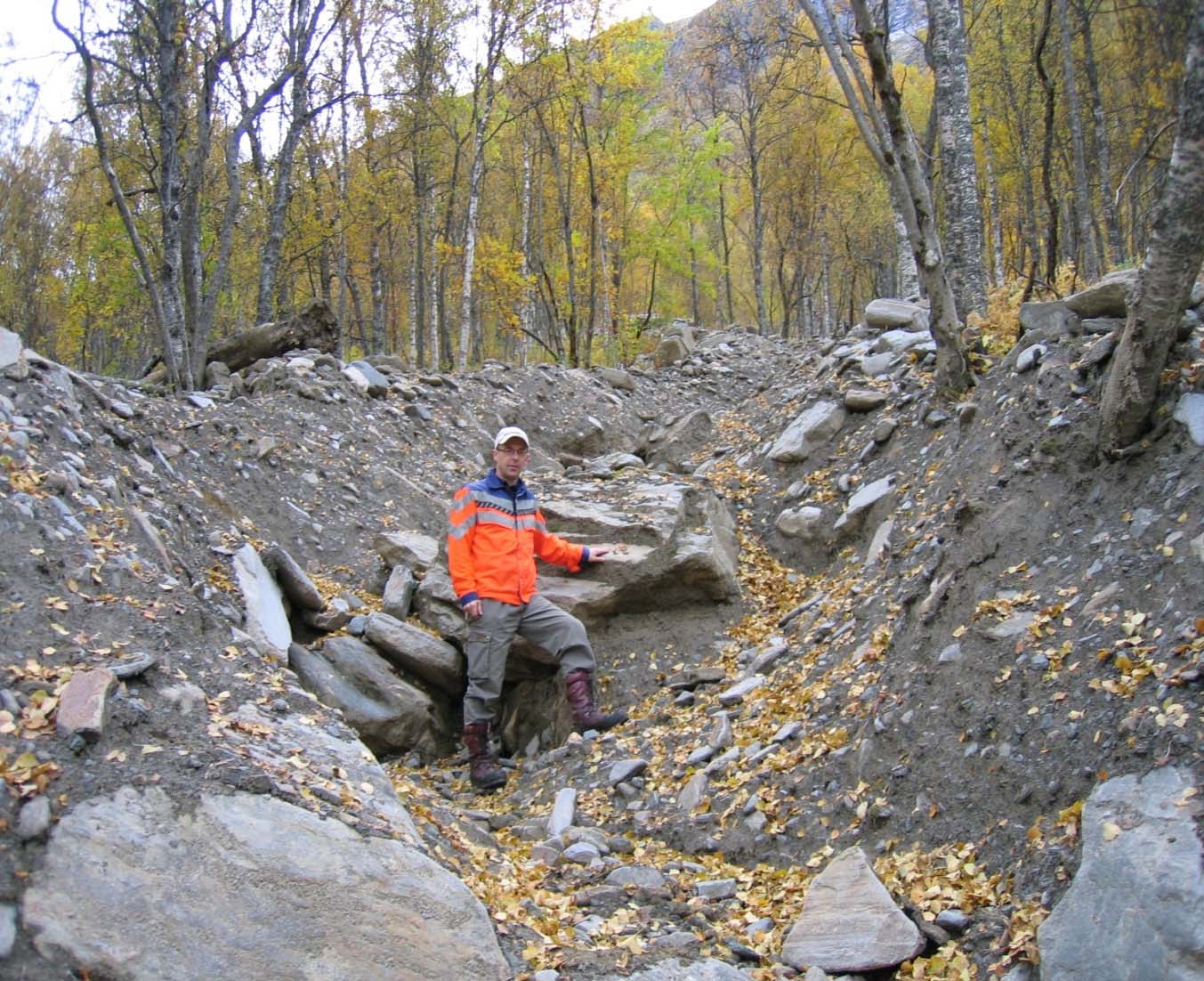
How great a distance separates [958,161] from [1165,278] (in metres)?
5.58

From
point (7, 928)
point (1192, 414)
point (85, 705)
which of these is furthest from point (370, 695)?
point (1192, 414)

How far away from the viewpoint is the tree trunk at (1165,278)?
3.59 m

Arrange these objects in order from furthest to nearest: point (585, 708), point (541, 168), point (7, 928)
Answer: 1. point (541, 168)
2. point (585, 708)
3. point (7, 928)

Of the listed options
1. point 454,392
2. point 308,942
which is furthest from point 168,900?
point 454,392

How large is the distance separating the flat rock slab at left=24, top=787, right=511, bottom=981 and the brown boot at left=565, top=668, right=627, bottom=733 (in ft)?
8.08

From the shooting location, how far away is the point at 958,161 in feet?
28.9

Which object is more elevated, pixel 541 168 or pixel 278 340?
pixel 541 168

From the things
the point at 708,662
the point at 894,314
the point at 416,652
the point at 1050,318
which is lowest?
the point at 708,662

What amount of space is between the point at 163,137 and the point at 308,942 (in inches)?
386

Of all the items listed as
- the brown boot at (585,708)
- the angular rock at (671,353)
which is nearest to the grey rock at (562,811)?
the brown boot at (585,708)

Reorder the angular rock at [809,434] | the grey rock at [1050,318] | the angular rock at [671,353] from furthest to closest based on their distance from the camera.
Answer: the angular rock at [671,353] → the angular rock at [809,434] → the grey rock at [1050,318]

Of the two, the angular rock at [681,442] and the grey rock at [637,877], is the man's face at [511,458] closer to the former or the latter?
the grey rock at [637,877]

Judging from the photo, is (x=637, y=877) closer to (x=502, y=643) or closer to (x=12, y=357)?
(x=502, y=643)

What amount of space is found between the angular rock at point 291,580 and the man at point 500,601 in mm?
1043
